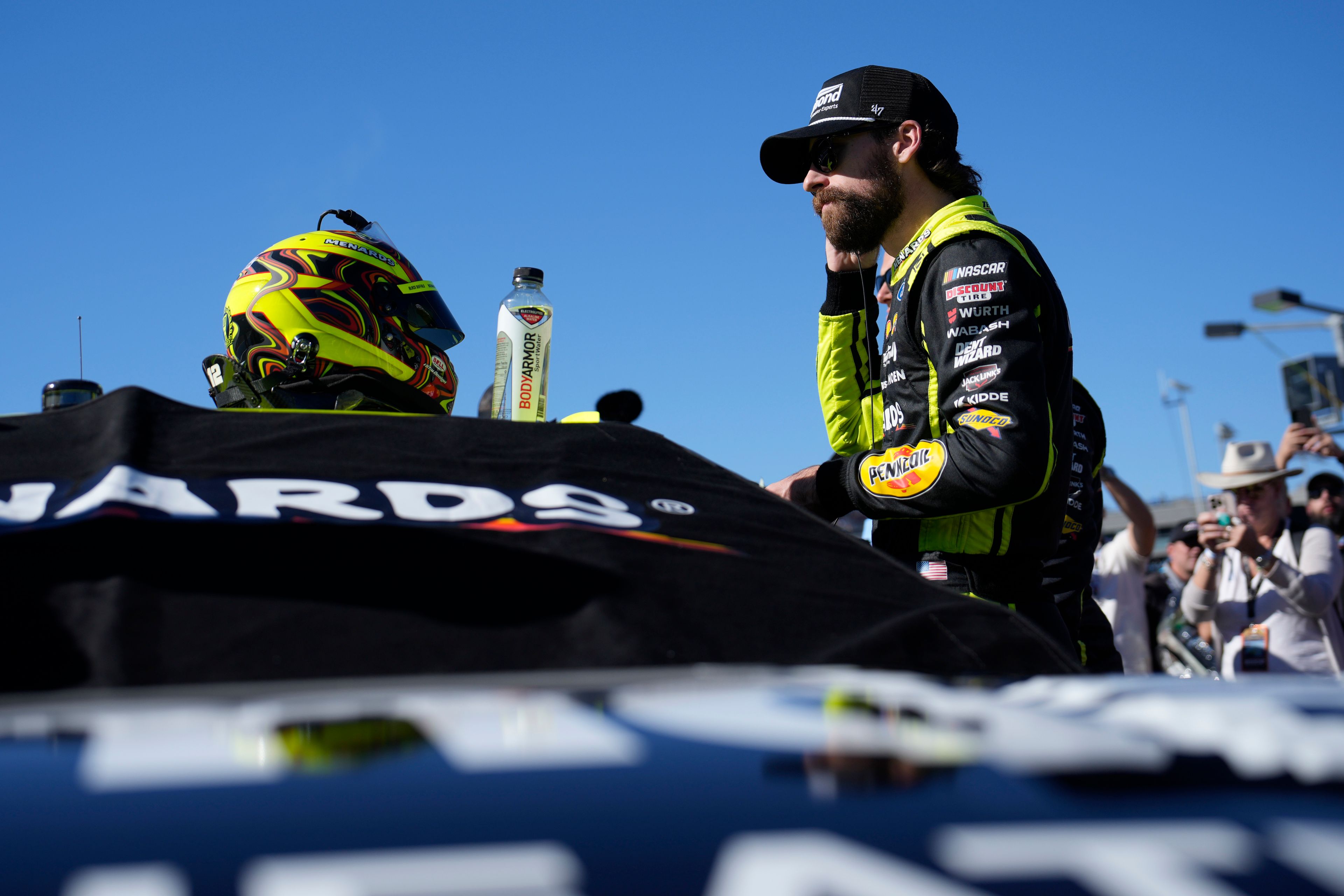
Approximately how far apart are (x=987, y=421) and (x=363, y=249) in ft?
7.15

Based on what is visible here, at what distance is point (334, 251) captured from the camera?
138 inches

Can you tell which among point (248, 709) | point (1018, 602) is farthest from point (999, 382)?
point (248, 709)

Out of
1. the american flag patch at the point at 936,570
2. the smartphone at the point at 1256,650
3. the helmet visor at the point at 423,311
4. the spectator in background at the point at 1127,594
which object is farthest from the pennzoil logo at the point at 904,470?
the spectator in background at the point at 1127,594

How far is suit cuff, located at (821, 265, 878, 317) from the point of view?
324 cm

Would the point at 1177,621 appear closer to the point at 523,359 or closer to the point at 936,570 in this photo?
the point at 936,570

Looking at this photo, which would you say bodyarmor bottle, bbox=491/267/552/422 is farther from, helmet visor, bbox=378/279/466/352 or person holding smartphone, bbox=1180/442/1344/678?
person holding smartphone, bbox=1180/442/1344/678

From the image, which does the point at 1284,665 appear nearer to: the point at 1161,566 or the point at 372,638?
the point at 372,638

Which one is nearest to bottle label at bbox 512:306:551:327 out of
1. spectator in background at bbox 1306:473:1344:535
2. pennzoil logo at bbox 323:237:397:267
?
pennzoil logo at bbox 323:237:397:267

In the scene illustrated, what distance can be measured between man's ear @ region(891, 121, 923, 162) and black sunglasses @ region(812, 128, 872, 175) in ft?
0.30

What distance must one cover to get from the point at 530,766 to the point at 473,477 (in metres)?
0.73

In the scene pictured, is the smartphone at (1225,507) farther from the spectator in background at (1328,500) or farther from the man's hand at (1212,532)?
the spectator in background at (1328,500)

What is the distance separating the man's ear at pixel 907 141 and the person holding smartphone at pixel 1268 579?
299cm

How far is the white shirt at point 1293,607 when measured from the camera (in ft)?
16.5

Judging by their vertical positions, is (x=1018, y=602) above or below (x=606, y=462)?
below
